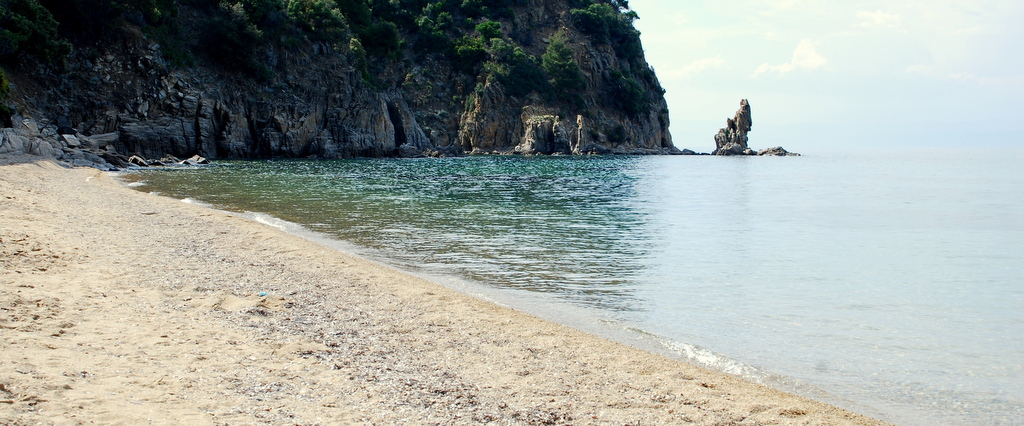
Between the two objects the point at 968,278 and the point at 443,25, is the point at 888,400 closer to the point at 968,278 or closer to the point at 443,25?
the point at 968,278

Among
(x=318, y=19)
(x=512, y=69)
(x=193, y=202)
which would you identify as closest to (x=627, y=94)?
Result: (x=512, y=69)

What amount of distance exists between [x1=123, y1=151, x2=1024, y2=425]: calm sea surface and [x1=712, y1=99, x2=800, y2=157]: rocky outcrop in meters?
79.5

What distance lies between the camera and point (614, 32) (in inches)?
4220

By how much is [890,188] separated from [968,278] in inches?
1188

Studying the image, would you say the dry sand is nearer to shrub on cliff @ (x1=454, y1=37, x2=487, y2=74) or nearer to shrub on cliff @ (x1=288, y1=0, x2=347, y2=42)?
shrub on cliff @ (x1=288, y1=0, x2=347, y2=42)

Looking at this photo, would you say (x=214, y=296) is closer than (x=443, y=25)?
Yes

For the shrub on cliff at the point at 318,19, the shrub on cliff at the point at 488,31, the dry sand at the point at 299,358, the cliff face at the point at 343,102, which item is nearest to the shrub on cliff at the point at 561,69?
the cliff face at the point at 343,102

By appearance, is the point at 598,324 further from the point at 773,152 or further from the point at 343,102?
the point at 773,152

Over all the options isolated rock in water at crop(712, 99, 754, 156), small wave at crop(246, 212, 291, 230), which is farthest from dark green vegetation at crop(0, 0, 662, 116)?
small wave at crop(246, 212, 291, 230)

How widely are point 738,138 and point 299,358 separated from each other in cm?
10844

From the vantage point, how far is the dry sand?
177 inches

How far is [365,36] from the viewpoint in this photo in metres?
80.9

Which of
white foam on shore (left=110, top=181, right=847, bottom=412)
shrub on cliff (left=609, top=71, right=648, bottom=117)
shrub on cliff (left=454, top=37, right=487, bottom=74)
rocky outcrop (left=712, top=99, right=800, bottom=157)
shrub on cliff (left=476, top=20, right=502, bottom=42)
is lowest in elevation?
white foam on shore (left=110, top=181, right=847, bottom=412)

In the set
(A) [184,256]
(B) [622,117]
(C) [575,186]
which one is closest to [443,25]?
(B) [622,117]
